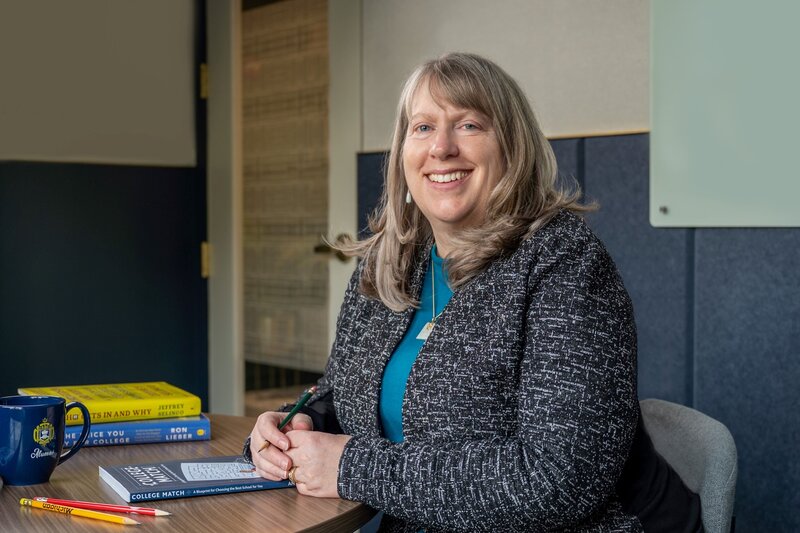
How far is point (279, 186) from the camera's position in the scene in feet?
14.0

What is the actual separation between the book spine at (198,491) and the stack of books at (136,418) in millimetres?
320

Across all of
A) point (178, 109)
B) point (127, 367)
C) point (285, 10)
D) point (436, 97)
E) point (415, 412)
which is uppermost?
point (285, 10)

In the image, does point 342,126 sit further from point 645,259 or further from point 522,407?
point 522,407

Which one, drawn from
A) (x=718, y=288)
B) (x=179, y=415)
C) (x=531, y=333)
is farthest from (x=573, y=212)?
(x=718, y=288)

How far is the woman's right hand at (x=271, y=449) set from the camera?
1.42 metres

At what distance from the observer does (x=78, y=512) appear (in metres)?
1.25

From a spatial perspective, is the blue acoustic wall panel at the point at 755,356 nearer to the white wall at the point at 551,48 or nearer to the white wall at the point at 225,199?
the white wall at the point at 551,48

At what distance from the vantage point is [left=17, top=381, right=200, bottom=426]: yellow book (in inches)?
64.0

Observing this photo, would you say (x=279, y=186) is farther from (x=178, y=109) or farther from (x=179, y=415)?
(x=179, y=415)

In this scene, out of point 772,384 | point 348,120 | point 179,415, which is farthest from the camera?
point 348,120

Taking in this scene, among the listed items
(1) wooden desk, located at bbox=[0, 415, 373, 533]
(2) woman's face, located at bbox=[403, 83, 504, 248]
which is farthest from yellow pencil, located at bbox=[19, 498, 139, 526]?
(2) woman's face, located at bbox=[403, 83, 504, 248]

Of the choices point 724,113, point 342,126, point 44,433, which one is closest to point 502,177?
point 44,433

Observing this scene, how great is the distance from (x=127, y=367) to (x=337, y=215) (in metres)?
1.03

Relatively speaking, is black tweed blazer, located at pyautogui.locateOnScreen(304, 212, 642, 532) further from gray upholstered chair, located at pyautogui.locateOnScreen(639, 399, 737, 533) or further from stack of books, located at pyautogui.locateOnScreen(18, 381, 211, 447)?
stack of books, located at pyautogui.locateOnScreen(18, 381, 211, 447)
